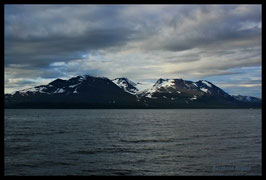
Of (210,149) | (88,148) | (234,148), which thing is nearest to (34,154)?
(88,148)

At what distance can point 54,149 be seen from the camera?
46062 mm

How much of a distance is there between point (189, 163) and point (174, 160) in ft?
7.75

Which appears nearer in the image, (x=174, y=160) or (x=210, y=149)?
(x=174, y=160)

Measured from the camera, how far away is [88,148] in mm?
47375

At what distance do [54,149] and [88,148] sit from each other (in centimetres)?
542
